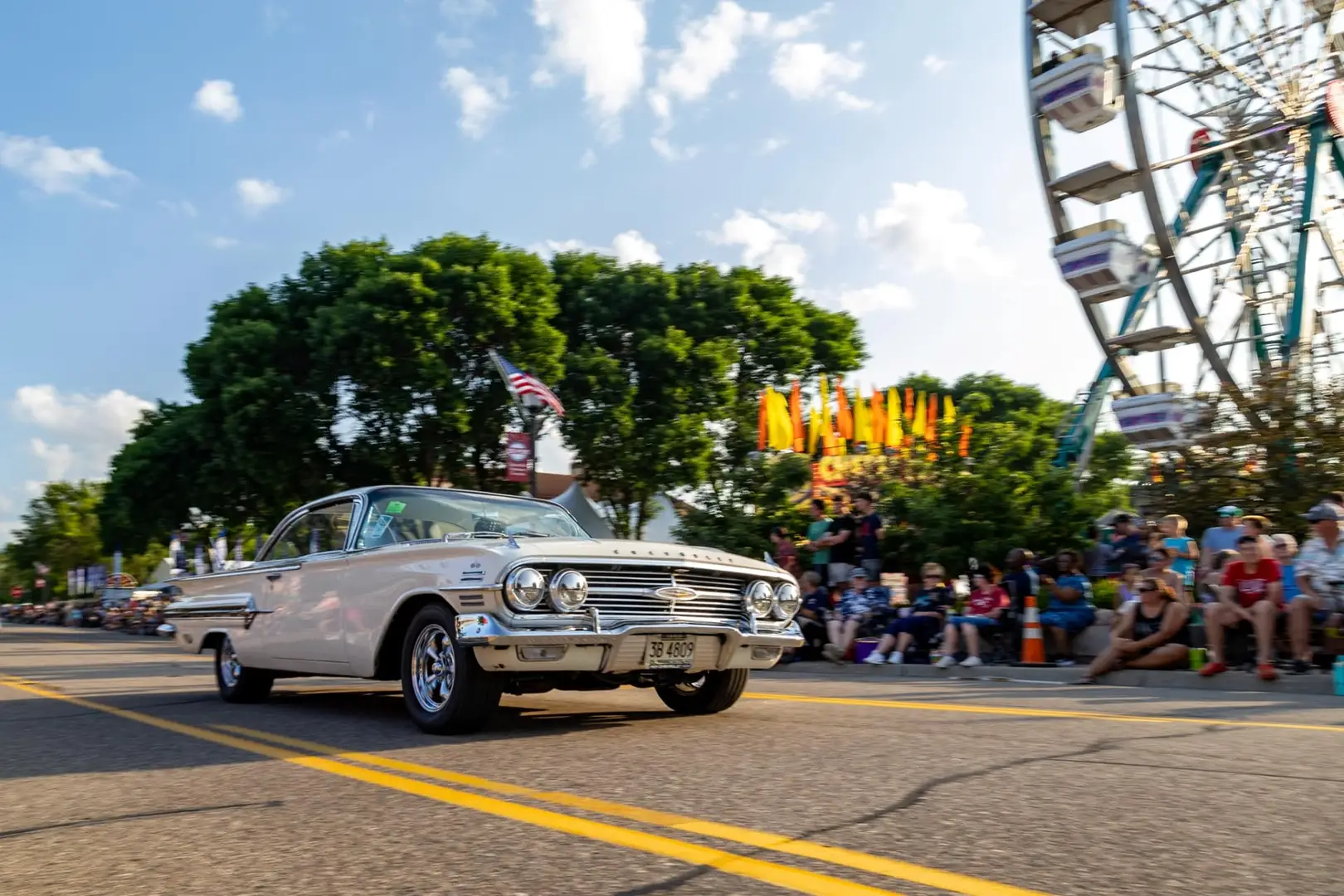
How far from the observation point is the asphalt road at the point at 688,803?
3.18 metres

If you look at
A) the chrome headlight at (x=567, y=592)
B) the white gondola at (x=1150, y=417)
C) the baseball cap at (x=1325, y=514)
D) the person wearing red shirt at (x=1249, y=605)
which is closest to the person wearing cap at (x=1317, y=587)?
the baseball cap at (x=1325, y=514)

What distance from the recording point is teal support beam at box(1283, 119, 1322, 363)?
31297 millimetres

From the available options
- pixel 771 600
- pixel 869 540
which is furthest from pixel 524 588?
pixel 869 540

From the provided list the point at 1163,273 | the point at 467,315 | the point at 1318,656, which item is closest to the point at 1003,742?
the point at 1318,656

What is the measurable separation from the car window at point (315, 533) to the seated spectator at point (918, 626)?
727 cm

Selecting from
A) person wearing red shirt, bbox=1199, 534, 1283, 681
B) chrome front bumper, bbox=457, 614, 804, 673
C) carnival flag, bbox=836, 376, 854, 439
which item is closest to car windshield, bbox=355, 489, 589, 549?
chrome front bumper, bbox=457, 614, 804, 673

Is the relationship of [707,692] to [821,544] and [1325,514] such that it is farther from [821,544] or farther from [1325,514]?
[821,544]

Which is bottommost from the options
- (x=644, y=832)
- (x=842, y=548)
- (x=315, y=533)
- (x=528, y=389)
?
(x=644, y=832)

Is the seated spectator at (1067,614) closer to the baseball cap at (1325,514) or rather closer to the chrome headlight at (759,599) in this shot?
the baseball cap at (1325,514)

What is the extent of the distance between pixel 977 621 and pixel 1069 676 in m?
1.47

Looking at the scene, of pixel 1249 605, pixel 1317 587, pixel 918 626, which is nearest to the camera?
pixel 1317 587

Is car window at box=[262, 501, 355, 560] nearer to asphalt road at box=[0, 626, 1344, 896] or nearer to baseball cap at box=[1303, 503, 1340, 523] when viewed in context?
asphalt road at box=[0, 626, 1344, 896]

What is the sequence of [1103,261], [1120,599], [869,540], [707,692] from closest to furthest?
[707,692] → [1120,599] → [869,540] → [1103,261]

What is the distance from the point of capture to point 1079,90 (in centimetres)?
2833
